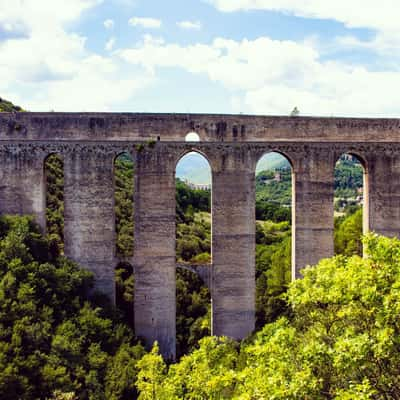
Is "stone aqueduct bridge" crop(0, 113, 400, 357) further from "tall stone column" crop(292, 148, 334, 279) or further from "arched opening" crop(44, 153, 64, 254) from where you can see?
"arched opening" crop(44, 153, 64, 254)

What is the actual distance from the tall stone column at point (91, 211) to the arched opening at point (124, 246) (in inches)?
27.2

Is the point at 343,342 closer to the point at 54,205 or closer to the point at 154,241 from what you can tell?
the point at 154,241

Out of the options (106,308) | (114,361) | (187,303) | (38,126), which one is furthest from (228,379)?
(187,303)

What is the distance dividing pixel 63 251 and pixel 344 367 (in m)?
12.4

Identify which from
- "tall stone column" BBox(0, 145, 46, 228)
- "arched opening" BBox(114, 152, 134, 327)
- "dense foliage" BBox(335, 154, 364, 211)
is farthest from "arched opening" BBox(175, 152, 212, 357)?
"dense foliage" BBox(335, 154, 364, 211)

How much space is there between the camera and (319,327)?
8.18 metres

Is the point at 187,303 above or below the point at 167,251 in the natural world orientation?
below

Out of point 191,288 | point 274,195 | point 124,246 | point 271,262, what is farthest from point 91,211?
point 274,195

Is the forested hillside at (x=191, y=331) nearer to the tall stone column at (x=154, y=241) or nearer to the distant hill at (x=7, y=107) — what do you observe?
the tall stone column at (x=154, y=241)

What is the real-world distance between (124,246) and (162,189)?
217 inches

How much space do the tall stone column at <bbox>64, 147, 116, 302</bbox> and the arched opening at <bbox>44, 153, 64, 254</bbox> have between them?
867mm

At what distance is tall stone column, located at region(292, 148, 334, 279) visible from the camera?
648 inches

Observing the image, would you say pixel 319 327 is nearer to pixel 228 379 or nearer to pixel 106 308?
pixel 228 379

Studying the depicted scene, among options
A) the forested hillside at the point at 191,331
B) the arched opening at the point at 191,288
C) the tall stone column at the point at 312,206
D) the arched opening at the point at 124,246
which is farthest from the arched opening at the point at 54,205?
the tall stone column at the point at 312,206
